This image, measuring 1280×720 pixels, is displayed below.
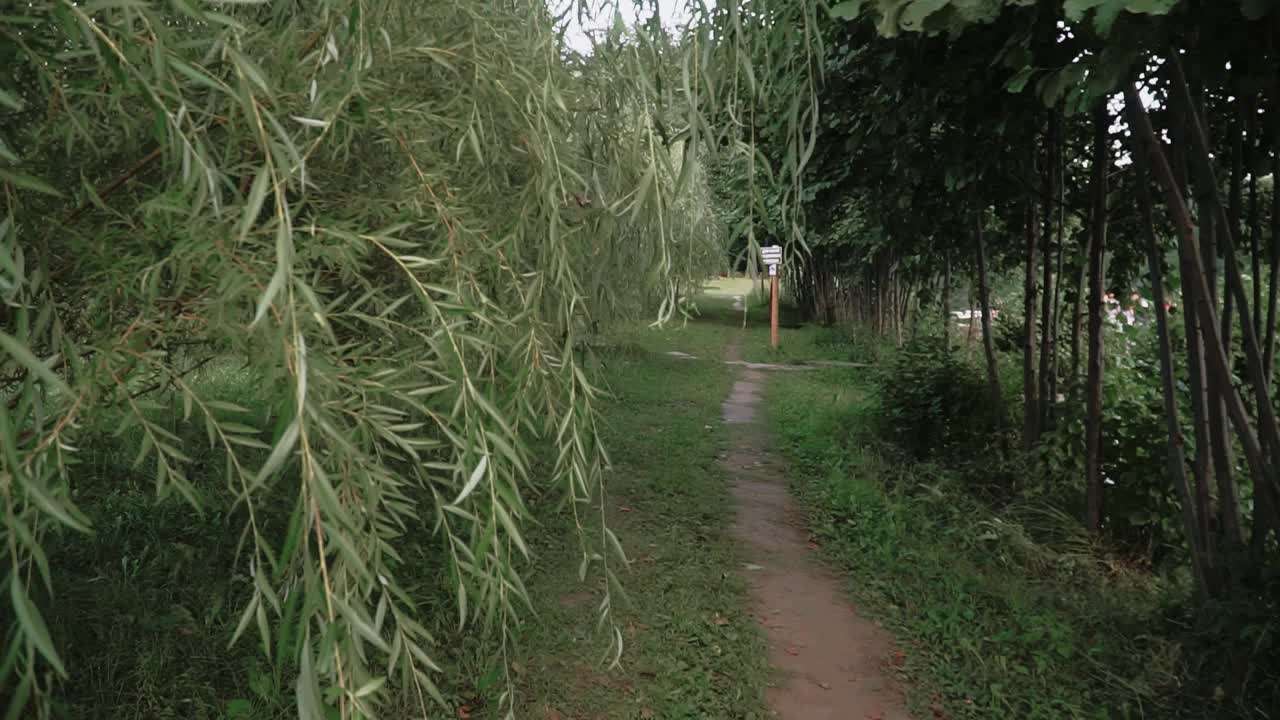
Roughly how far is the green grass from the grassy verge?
66cm

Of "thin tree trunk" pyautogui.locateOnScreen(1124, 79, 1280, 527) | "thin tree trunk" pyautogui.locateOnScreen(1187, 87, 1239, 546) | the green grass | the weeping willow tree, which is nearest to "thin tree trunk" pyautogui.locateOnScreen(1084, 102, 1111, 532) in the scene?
"thin tree trunk" pyautogui.locateOnScreen(1187, 87, 1239, 546)

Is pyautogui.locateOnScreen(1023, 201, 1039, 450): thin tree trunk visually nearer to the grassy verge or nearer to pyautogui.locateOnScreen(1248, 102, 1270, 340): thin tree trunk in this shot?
the grassy verge

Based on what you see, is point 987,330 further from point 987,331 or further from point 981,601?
point 981,601

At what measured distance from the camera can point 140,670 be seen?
289 cm

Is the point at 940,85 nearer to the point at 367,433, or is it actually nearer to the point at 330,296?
the point at 330,296

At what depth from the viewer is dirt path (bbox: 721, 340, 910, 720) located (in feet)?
10.8

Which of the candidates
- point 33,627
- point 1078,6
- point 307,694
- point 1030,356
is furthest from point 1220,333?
point 33,627

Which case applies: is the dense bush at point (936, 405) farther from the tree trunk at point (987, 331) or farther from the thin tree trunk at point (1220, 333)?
the thin tree trunk at point (1220, 333)

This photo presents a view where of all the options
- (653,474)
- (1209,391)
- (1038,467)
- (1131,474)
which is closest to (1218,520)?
(1209,391)

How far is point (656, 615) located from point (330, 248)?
109 inches

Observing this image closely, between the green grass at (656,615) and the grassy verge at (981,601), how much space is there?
0.66 m

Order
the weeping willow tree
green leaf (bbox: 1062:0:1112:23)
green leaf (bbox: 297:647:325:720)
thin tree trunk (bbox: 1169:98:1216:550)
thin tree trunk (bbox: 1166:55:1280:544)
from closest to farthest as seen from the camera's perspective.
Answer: green leaf (bbox: 297:647:325:720) < the weeping willow tree < green leaf (bbox: 1062:0:1112:23) < thin tree trunk (bbox: 1166:55:1280:544) < thin tree trunk (bbox: 1169:98:1216:550)

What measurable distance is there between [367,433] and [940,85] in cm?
374

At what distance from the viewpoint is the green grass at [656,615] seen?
321cm
